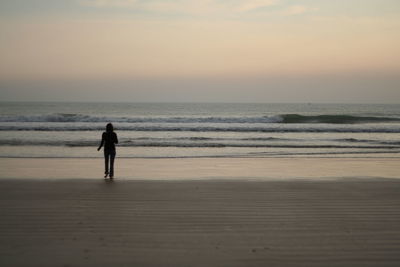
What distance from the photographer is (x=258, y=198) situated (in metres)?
8.00

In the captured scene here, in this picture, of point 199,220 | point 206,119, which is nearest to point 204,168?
point 199,220

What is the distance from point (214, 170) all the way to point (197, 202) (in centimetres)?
474

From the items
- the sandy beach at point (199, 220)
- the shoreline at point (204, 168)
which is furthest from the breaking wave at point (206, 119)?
the sandy beach at point (199, 220)

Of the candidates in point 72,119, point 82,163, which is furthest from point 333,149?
point 72,119

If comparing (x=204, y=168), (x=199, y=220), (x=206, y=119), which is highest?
(x=206, y=119)

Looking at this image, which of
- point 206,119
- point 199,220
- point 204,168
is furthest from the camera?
point 206,119

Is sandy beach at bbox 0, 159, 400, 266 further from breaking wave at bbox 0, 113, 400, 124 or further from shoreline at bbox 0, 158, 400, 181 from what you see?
breaking wave at bbox 0, 113, 400, 124

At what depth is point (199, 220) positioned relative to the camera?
6234 millimetres

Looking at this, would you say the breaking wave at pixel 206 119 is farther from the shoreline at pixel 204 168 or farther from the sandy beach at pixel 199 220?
the sandy beach at pixel 199 220

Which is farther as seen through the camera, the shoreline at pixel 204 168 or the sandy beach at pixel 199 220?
the shoreline at pixel 204 168

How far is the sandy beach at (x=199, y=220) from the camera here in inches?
184

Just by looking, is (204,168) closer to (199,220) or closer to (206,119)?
(199,220)

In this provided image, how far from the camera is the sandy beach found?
468 centimetres

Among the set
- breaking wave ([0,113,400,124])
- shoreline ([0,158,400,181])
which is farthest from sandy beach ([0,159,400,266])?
breaking wave ([0,113,400,124])
